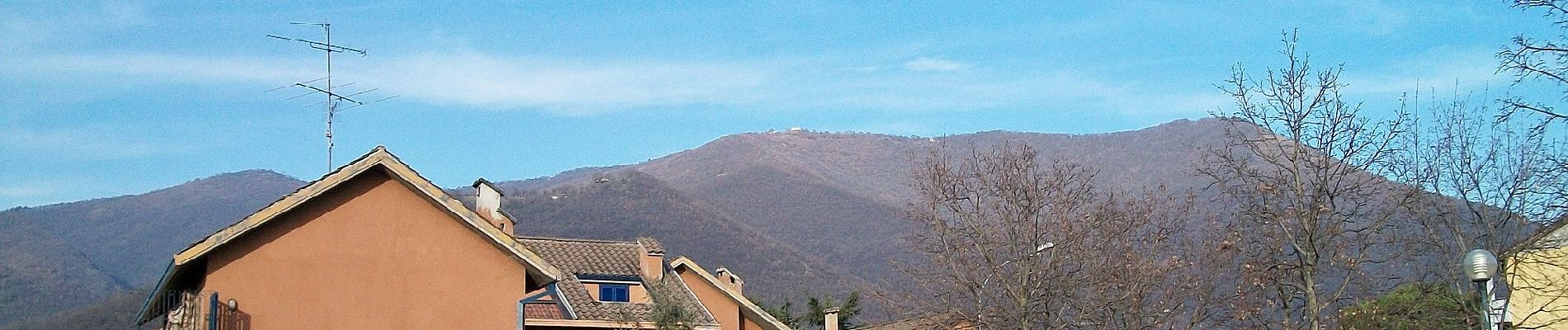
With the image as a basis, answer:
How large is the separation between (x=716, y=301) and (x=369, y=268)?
75.8ft

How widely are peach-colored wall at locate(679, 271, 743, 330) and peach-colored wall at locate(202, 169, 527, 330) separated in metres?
21.8

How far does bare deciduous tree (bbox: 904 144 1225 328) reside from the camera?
34812 millimetres

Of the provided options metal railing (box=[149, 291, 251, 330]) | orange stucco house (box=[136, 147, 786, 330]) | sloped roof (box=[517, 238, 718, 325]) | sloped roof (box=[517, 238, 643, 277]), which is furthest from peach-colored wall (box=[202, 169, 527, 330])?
sloped roof (box=[517, 238, 643, 277])

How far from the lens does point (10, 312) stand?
6314 inches

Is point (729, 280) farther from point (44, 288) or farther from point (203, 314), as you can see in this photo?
point (44, 288)

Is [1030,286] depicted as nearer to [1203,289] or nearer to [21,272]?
[1203,289]

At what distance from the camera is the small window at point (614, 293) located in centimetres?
3862

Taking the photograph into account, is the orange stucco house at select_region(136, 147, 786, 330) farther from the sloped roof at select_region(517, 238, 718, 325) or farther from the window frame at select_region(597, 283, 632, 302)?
the window frame at select_region(597, 283, 632, 302)

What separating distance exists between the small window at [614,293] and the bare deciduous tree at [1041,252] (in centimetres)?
767

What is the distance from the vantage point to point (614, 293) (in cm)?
3884

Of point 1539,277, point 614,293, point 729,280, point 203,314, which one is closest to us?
point 203,314

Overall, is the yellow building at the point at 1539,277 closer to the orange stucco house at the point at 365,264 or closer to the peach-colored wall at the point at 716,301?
the orange stucco house at the point at 365,264

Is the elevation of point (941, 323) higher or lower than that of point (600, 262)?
lower

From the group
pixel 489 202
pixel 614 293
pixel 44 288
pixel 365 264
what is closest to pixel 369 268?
pixel 365 264
